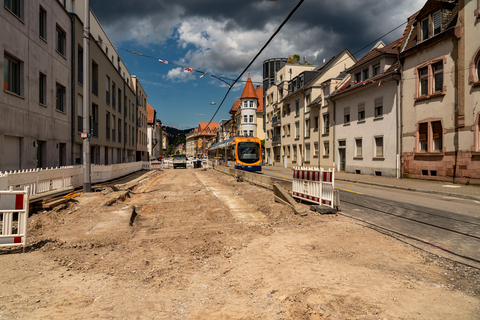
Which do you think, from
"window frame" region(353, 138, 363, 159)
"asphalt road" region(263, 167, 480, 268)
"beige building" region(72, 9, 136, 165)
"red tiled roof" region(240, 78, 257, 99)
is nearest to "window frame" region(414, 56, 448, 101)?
"window frame" region(353, 138, 363, 159)

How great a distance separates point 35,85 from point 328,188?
14369mm

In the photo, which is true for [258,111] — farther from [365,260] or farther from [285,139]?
[365,260]

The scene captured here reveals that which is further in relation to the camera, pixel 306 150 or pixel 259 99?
pixel 259 99

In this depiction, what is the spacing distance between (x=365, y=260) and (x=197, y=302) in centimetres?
287

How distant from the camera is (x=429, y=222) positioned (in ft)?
24.7

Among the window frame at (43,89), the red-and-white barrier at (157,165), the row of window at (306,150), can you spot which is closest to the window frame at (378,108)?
the row of window at (306,150)

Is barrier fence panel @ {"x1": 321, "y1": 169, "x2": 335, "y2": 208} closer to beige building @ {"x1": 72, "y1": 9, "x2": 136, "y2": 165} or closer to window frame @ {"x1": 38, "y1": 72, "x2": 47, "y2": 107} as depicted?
window frame @ {"x1": 38, "y1": 72, "x2": 47, "y2": 107}

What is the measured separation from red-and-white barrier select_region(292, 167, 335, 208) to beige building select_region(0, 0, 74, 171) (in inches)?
458

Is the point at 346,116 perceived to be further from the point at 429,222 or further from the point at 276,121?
the point at 429,222

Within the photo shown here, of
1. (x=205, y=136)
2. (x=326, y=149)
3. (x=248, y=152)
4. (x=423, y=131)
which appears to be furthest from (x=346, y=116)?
(x=205, y=136)

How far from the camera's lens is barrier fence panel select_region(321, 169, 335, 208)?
853 cm

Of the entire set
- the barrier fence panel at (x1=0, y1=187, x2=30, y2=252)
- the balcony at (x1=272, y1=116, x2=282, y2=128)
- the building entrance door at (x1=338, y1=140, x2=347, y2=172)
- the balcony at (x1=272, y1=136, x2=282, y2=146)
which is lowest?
the barrier fence panel at (x1=0, y1=187, x2=30, y2=252)

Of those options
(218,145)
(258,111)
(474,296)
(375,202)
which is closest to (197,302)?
(474,296)

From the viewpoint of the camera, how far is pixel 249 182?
666 inches
